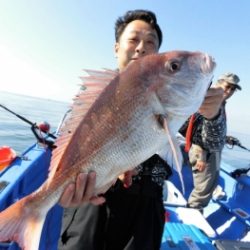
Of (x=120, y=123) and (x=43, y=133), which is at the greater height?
(x=120, y=123)

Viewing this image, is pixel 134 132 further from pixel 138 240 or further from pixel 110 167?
pixel 138 240

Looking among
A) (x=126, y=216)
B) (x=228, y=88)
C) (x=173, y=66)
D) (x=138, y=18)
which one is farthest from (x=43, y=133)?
(x=228, y=88)

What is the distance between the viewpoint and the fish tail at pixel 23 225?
1651 mm

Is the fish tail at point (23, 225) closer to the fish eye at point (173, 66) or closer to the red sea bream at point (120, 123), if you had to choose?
the red sea bream at point (120, 123)

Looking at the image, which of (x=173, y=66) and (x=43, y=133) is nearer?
(x=173, y=66)

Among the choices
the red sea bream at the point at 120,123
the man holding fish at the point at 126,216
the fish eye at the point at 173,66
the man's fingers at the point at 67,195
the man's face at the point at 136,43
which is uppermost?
the man's face at the point at 136,43

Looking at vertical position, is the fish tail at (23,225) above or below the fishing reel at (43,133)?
above

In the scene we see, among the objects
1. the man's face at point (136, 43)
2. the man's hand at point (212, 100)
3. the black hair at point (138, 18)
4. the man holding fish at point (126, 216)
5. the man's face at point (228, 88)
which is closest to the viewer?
the man's hand at point (212, 100)

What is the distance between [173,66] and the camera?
1.63 meters

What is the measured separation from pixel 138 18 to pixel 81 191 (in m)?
1.61

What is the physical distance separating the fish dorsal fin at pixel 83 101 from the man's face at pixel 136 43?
73 centimetres

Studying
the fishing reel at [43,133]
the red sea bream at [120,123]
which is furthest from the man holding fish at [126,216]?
the fishing reel at [43,133]

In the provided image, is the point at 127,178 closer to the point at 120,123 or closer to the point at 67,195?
the point at 67,195

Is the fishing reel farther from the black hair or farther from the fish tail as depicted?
the fish tail
